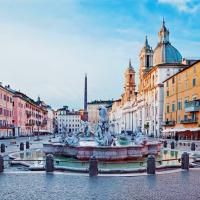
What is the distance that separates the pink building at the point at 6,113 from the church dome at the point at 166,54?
142 ft

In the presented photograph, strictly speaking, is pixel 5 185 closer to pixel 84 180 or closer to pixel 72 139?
pixel 84 180

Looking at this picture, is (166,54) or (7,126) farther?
(166,54)

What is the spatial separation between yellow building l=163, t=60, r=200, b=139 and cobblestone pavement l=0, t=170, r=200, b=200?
46.2 metres

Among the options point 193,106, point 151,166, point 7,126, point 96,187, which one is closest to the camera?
point 96,187

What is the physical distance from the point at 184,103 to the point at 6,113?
137 feet

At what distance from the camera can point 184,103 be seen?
235 feet

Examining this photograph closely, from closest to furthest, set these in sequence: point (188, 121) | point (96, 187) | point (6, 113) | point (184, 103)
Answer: point (96, 187)
point (188, 121)
point (184, 103)
point (6, 113)

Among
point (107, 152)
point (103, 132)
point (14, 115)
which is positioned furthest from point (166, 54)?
point (107, 152)

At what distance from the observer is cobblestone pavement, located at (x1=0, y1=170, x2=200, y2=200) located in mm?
12641

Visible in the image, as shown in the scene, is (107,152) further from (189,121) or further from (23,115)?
(23,115)

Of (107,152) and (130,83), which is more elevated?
(130,83)

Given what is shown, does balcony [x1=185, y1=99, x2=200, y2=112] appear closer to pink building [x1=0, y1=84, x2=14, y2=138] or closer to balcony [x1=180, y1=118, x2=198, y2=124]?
balcony [x1=180, y1=118, x2=198, y2=124]

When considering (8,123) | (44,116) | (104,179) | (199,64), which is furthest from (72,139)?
(44,116)

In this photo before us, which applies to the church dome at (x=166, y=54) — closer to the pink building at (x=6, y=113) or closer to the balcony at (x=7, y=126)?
the pink building at (x=6, y=113)
